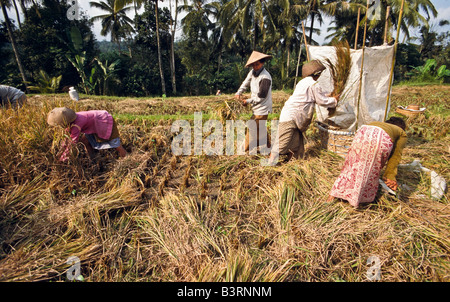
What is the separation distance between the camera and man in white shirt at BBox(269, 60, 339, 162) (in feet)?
8.45

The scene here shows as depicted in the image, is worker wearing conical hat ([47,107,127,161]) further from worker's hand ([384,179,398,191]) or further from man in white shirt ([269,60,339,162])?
worker's hand ([384,179,398,191])

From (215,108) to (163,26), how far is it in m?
13.1

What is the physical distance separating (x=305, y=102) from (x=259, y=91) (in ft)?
2.07

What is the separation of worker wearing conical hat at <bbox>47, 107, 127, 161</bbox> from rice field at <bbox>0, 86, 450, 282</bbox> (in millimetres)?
121

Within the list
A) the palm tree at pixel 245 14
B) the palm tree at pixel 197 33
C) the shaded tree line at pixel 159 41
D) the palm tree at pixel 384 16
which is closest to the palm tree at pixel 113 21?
the shaded tree line at pixel 159 41

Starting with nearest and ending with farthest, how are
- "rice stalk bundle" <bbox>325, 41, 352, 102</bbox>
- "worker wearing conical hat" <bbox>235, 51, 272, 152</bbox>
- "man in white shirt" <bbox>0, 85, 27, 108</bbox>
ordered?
"rice stalk bundle" <bbox>325, 41, 352, 102</bbox>
"worker wearing conical hat" <bbox>235, 51, 272, 152</bbox>
"man in white shirt" <bbox>0, 85, 27, 108</bbox>

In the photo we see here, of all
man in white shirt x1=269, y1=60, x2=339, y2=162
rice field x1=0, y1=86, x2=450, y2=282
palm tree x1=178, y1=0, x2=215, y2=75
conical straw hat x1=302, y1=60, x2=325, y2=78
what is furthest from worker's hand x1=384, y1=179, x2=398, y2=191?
palm tree x1=178, y1=0, x2=215, y2=75

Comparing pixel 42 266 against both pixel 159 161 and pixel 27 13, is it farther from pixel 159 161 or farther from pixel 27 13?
pixel 27 13

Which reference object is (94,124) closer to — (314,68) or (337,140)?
(314,68)

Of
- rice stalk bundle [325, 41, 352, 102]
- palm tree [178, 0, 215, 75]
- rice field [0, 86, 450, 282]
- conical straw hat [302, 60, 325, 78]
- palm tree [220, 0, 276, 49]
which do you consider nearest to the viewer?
rice field [0, 86, 450, 282]

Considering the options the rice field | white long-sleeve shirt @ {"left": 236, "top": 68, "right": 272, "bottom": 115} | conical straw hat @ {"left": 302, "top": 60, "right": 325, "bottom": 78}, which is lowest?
the rice field

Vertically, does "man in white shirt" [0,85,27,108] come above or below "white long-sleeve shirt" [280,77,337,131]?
above

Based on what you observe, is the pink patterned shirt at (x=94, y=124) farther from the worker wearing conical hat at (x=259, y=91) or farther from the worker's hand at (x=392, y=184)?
the worker's hand at (x=392, y=184)

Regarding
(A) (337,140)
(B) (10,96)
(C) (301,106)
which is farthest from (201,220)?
(B) (10,96)
